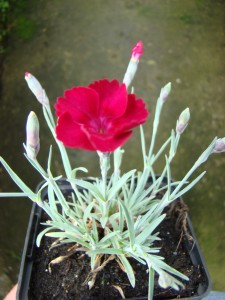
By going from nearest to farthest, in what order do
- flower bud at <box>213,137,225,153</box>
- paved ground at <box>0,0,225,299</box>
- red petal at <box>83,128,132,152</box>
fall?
red petal at <box>83,128,132,152</box> < flower bud at <box>213,137,225,153</box> < paved ground at <box>0,0,225,299</box>

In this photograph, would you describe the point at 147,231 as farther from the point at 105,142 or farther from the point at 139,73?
the point at 139,73

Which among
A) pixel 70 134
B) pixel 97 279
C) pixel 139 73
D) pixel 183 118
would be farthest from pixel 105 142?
pixel 139 73

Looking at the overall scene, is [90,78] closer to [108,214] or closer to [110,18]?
[110,18]

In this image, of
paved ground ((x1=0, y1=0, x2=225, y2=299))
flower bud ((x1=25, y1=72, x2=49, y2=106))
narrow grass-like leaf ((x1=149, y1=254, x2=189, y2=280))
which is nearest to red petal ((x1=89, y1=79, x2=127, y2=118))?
flower bud ((x1=25, y1=72, x2=49, y2=106))

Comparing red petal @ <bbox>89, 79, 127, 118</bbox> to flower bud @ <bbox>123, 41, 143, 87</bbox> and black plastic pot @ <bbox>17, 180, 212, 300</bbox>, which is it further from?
black plastic pot @ <bbox>17, 180, 212, 300</bbox>

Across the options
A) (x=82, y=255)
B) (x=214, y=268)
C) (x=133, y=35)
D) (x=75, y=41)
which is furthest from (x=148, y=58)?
(x=82, y=255)

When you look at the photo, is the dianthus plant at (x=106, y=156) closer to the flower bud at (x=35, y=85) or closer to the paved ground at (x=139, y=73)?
the flower bud at (x=35, y=85)

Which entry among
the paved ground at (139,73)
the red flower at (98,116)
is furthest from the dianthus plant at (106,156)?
the paved ground at (139,73)
